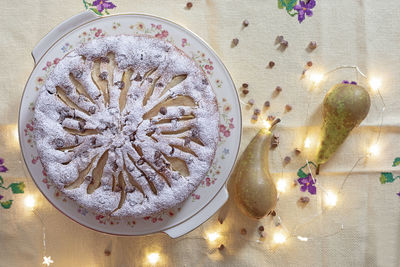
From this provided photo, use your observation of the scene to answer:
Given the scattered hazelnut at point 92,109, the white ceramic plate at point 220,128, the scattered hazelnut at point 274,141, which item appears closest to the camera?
the scattered hazelnut at point 92,109

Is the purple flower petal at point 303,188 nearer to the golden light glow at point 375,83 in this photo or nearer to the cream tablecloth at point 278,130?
the cream tablecloth at point 278,130

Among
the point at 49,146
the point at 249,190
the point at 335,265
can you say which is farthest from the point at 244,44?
the point at 335,265

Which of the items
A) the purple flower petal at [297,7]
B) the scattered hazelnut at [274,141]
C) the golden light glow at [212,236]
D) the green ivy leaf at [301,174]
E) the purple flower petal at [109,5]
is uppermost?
the purple flower petal at [297,7]

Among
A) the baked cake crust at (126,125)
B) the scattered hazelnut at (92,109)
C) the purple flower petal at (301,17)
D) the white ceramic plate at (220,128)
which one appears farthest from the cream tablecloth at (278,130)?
the scattered hazelnut at (92,109)

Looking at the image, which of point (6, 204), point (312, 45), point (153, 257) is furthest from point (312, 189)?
point (6, 204)

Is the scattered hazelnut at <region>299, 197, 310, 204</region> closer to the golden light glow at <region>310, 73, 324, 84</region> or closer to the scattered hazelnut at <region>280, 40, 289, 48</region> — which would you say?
the golden light glow at <region>310, 73, 324, 84</region>

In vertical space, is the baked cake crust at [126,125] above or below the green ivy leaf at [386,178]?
below

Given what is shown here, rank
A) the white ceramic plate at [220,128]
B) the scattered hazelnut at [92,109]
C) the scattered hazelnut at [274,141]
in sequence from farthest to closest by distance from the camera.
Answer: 1. the scattered hazelnut at [274,141]
2. the white ceramic plate at [220,128]
3. the scattered hazelnut at [92,109]
